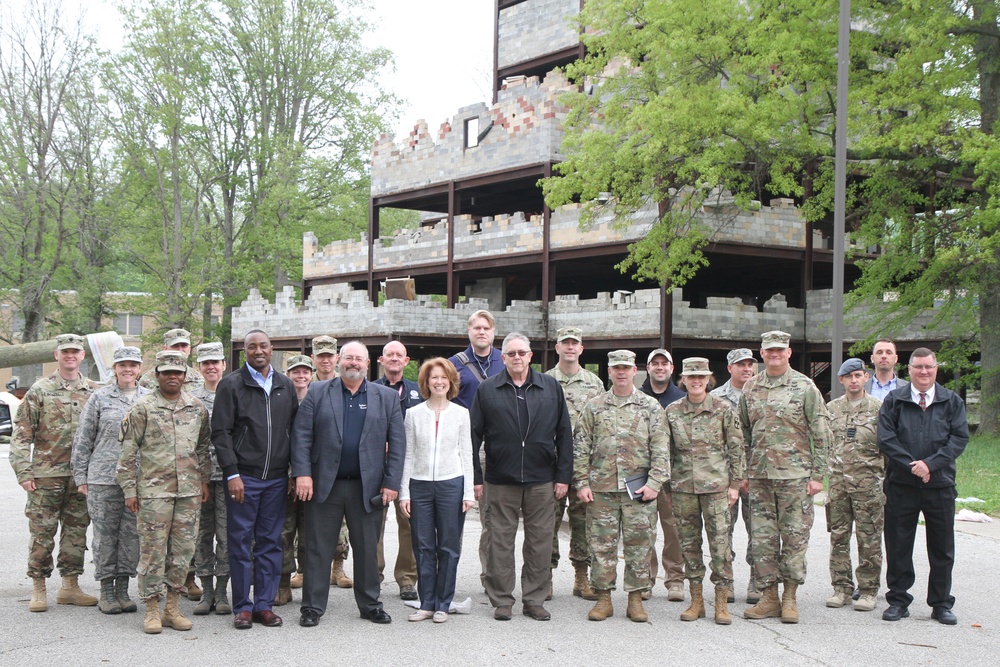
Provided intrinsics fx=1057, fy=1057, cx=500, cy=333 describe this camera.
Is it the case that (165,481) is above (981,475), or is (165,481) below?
above

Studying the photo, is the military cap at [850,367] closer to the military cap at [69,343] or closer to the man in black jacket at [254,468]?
the man in black jacket at [254,468]

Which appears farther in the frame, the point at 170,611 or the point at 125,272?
the point at 125,272

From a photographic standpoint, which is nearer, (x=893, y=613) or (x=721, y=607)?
(x=721, y=607)

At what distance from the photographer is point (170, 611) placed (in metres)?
7.82

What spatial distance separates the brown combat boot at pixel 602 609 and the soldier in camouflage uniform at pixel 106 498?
11.9 feet

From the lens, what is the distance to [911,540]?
8523 mm

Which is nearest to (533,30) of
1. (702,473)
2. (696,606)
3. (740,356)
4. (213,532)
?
(740,356)

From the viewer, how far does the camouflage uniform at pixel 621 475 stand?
27.1ft

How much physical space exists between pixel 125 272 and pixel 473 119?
38672 millimetres

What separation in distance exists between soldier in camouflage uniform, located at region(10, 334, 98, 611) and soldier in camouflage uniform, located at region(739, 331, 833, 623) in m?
5.44

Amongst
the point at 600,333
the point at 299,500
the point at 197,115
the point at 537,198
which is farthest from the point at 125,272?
Answer: the point at 299,500

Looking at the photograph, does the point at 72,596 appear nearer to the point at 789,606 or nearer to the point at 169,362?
the point at 169,362

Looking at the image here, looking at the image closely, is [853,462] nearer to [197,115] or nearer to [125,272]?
[197,115]

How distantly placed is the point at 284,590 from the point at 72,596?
1.69 metres
